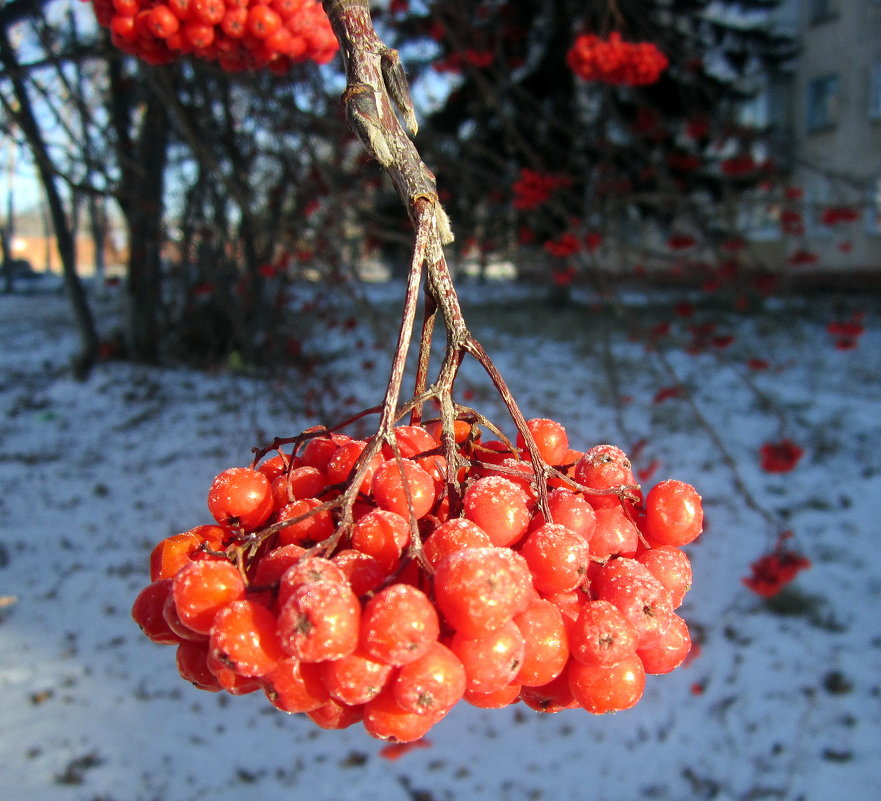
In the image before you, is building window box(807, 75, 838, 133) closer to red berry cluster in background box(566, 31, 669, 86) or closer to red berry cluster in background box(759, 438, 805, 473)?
red berry cluster in background box(759, 438, 805, 473)

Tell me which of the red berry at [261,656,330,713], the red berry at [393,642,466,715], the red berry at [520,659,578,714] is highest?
the red berry at [393,642,466,715]

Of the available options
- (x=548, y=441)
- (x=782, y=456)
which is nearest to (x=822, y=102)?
(x=782, y=456)

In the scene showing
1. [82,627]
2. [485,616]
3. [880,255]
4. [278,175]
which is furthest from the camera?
[880,255]

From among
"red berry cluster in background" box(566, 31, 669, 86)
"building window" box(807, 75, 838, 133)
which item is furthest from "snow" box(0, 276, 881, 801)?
"building window" box(807, 75, 838, 133)

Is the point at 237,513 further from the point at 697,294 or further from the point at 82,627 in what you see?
the point at 697,294

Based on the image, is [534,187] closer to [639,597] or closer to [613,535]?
[613,535]

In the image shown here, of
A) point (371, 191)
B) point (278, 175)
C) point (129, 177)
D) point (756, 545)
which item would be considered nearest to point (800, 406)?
point (756, 545)
